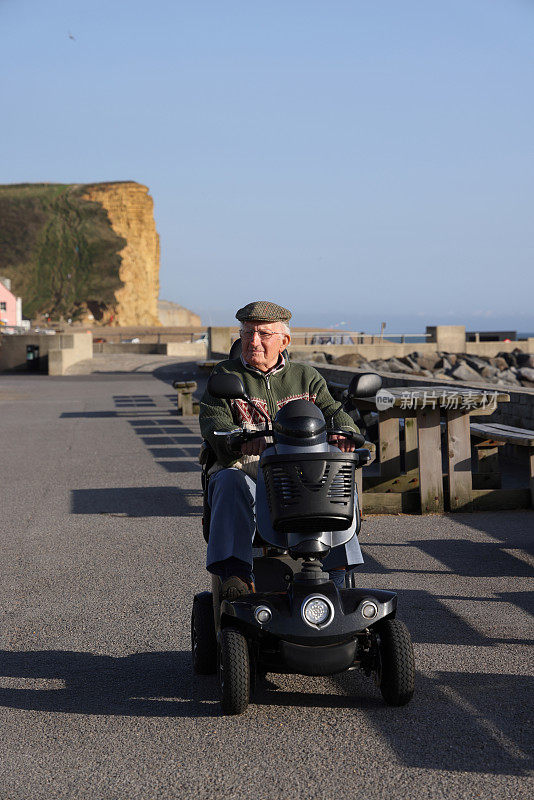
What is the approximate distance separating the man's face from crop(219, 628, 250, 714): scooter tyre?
1.35m

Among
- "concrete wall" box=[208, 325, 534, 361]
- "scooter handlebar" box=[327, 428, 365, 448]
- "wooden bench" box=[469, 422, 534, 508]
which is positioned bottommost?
"wooden bench" box=[469, 422, 534, 508]

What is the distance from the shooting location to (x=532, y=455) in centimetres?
810

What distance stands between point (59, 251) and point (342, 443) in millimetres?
131433

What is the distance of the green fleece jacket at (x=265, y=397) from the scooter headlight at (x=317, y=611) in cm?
83

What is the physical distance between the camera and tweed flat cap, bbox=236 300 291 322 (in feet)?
14.6

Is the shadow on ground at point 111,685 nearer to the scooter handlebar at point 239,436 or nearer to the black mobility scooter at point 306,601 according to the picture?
the black mobility scooter at point 306,601

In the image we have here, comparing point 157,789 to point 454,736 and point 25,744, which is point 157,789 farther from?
point 454,736

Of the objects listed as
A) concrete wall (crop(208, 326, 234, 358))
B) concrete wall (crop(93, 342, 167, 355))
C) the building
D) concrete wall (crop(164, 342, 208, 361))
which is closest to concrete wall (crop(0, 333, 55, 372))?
concrete wall (crop(164, 342, 208, 361))

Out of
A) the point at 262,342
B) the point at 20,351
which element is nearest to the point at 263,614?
the point at 262,342

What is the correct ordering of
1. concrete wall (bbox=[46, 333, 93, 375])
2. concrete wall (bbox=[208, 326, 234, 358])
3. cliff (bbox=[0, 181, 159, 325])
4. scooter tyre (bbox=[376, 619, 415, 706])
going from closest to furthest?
1. scooter tyre (bbox=[376, 619, 415, 706])
2. concrete wall (bbox=[208, 326, 234, 358])
3. concrete wall (bbox=[46, 333, 93, 375])
4. cliff (bbox=[0, 181, 159, 325])

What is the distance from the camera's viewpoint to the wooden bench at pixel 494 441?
795cm

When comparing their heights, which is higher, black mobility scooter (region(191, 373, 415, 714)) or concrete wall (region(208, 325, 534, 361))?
concrete wall (region(208, 325, 534, 361))

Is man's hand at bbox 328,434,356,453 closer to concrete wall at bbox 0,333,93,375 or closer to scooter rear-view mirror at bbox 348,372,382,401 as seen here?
scooter rear-view mirror at bbox 348,372,382,401

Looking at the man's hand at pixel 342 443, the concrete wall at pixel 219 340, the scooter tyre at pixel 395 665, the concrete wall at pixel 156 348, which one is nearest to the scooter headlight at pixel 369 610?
the scooter tyre at pixel 395 665
